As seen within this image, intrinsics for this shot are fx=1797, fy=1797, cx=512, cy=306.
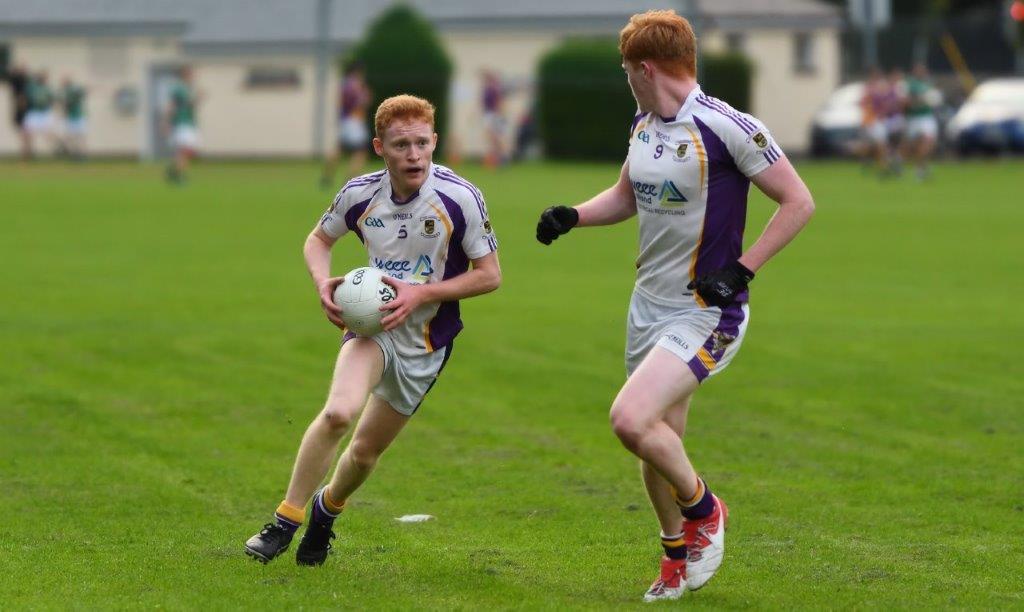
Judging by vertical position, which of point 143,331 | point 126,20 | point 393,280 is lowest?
point 126,20

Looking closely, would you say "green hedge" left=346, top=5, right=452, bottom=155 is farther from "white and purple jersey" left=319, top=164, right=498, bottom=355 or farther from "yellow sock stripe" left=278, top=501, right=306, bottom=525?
"yellow sock stripe" left=278, top=501, right=306, bottom=525

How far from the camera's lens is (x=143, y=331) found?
1415 centimetres

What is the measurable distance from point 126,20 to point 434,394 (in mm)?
48398

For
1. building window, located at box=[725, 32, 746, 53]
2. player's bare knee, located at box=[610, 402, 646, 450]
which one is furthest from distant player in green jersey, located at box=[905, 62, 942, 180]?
player's bare knee, located at box=[610, 402, 646, 450]

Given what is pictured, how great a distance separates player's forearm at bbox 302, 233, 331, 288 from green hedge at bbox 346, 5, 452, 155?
126 ft

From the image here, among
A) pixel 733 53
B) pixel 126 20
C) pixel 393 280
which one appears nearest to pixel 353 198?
pixel 393 280

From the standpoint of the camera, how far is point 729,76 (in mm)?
48719

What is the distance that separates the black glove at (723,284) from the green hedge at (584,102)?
3879 cm

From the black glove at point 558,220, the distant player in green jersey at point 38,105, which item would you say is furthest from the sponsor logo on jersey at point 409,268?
the distant player in green jersey at point 38,105

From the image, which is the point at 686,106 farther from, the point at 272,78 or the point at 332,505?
the point at 272,78

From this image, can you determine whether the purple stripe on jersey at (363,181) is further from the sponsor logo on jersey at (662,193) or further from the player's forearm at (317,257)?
the sponsor logo on jersey at (662,193)

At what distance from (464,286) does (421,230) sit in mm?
273

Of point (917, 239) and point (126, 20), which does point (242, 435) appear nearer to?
point (917, 239)

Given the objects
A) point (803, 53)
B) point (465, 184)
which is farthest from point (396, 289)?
point (803, 53)
